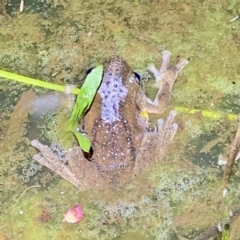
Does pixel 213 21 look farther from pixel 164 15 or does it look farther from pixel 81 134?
pixel 81 134

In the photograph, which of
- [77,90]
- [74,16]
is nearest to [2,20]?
[74,16]

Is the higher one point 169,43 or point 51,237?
point 169,43

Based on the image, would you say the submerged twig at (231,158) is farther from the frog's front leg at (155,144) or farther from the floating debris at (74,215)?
the floating debris at (74,215)

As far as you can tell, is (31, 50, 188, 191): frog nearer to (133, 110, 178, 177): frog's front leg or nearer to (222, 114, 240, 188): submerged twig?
(133, 110, 178, 177): frog's front leg

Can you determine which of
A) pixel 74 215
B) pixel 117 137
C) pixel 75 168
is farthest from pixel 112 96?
pixel 74 215

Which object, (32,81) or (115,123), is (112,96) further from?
(32,81)

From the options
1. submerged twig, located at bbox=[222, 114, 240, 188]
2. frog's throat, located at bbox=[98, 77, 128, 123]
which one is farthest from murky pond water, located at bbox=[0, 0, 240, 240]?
frog's throat, located at bbox=[98, 77, 128, 123]

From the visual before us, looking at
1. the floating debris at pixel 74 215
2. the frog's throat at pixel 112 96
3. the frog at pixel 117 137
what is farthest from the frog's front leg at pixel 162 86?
the floating debris at pixel 74 215
